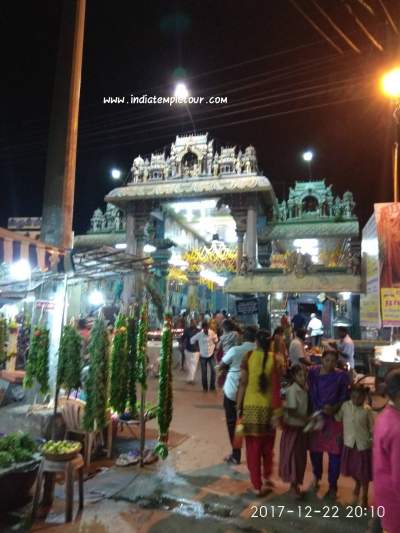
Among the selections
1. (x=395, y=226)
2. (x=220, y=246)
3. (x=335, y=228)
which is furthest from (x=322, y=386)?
(x=335, y=228)

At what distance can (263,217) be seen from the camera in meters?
22.5

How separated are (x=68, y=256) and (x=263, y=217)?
18.0 metres

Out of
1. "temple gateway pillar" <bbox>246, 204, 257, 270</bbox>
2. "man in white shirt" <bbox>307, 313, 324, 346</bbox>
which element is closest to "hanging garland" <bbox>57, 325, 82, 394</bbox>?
"man in white shirt" <bbox>307, 313, 324, 346</bbox>

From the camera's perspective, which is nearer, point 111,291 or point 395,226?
point 395,226

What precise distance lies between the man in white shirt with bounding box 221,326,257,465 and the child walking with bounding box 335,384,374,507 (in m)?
1.56

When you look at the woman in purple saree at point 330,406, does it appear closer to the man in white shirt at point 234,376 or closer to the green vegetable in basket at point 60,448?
the man in white shirt at point 234,376

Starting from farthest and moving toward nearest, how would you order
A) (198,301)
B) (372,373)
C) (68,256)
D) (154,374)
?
(198,301) < (154,374) < (372,373) < (68,256)

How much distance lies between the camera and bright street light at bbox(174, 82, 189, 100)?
41.7 feet

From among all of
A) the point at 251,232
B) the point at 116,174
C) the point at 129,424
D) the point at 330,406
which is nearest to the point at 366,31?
the point at 330,406

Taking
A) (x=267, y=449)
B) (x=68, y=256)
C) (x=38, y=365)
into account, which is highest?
(x=68, y=256)

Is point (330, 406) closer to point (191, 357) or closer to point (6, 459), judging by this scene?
point (6, 459)

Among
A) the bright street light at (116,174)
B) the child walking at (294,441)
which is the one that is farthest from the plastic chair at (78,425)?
the bright street light at (116,174)

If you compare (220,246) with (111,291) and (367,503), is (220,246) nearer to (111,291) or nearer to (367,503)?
(111,291)

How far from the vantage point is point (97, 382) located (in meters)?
5.06
